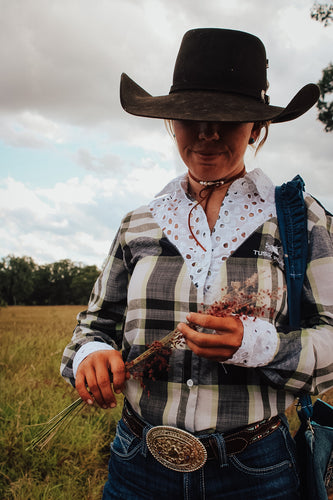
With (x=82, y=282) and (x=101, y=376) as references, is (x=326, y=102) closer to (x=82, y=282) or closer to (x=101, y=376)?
(x=101, y=376)

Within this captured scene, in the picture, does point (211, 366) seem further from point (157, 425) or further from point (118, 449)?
point (118, 449)

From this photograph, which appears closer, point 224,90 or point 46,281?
point 224,90

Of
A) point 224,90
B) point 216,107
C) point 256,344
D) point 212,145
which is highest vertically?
point 224,90

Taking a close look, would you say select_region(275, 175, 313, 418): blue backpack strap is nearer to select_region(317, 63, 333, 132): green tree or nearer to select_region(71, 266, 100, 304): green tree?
select_region(317, 63, 333, 132): green tree

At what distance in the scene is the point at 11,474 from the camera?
11.6 feet

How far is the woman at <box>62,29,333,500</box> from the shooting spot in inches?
62.7

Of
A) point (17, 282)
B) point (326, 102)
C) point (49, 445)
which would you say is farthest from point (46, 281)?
point (49, 445)

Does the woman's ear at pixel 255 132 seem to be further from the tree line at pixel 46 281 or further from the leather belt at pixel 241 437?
the tree line at pixel 46 281

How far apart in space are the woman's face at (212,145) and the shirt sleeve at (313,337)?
420mm

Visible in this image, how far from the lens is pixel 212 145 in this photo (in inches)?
68.7

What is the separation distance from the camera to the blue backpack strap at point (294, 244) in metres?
1.70

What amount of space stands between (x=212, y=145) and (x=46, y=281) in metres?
70.2

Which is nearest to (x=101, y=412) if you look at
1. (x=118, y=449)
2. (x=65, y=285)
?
(x=118, y=449)

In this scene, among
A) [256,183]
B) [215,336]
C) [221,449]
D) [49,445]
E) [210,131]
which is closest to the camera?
[215,336]
